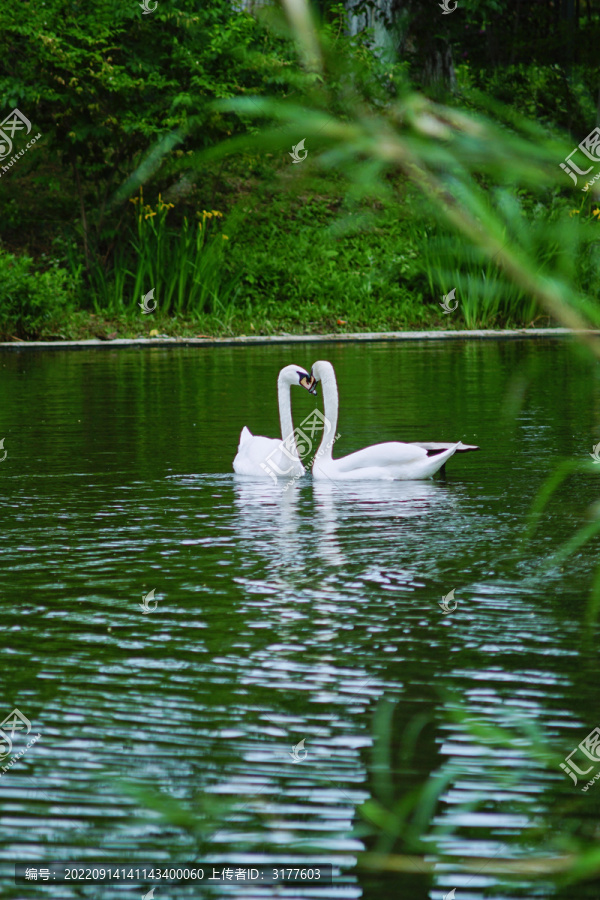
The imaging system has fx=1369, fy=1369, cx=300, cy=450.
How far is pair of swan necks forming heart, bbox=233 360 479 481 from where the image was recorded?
1001cm

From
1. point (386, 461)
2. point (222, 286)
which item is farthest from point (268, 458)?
point (222, 286)

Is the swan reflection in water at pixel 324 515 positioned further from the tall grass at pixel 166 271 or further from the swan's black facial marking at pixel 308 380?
the tall grass at pixel 166 271

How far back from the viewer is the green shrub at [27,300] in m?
23.8

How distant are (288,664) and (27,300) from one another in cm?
1976

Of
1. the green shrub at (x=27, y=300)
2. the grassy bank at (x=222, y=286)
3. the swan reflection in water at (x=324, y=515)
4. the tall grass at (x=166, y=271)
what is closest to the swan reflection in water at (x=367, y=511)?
the swan reflection in water at (x=324, y=515)

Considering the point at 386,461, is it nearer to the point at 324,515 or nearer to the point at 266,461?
the point at 266,461

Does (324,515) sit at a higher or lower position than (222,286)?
lower

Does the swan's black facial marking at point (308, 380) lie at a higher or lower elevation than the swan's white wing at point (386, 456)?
higher

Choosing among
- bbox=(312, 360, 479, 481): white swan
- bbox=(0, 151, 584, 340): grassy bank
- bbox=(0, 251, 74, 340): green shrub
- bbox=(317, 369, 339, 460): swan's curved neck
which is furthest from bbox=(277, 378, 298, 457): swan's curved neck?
bbox=(0, 251, 74, 340): green shrub

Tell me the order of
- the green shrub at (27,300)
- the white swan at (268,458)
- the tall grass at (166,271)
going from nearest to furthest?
the white swan at (268,458) < the green shrub at (27,300) < the tall grass at (166,271)

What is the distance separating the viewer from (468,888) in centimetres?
Answer: 331

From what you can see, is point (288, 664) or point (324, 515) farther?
point (324, 515)

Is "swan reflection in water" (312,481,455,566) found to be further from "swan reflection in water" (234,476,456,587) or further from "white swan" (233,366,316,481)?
"white swan" (233,366,316,481)

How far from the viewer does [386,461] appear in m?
10.0
